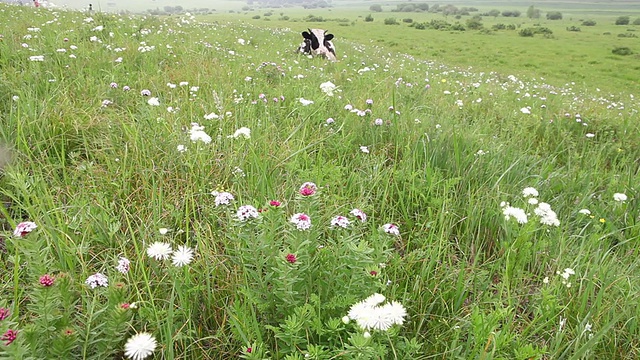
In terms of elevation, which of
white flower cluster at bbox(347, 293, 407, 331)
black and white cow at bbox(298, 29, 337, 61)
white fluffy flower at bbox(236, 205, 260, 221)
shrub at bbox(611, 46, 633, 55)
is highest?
black and white cow at bbox(298, 29, 337, 61)

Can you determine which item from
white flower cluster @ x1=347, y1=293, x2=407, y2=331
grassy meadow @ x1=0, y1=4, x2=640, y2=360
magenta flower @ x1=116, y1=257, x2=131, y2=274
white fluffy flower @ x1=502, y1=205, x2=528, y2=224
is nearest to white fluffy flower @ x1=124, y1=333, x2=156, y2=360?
grassy meadow @ x1=0, y1=4, x2=640, y2=360

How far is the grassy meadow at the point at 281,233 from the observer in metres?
1.49

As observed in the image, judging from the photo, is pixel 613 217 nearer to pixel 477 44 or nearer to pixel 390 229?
pixel 390 229

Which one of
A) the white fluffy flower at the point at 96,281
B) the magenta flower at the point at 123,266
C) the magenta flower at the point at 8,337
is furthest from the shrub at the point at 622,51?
the magenta flower at the point at 8,337

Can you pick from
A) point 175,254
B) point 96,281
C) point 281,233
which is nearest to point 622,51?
point 281,233

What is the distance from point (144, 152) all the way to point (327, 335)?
1.91 metres

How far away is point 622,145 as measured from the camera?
5.14 meters

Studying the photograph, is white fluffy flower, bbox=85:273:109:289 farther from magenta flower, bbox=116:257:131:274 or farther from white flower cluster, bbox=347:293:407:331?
white flower cluster, bbox=347:293:407:331

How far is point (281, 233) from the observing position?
2119 millimetres

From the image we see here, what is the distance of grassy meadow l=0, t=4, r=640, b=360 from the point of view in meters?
1.49

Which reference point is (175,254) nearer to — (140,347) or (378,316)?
(140,347)

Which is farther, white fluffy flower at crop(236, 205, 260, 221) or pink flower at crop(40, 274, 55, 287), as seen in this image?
white fluffy flower at crop(236, 205, 260, 221)

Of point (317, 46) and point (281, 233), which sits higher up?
point (317, 46)

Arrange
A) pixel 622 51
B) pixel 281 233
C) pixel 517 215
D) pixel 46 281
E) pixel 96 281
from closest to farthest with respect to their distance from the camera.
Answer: pixel 46 281 < pixel 96 281 < pixel 281 233 < pixel 517 215 < pixel 622 51
